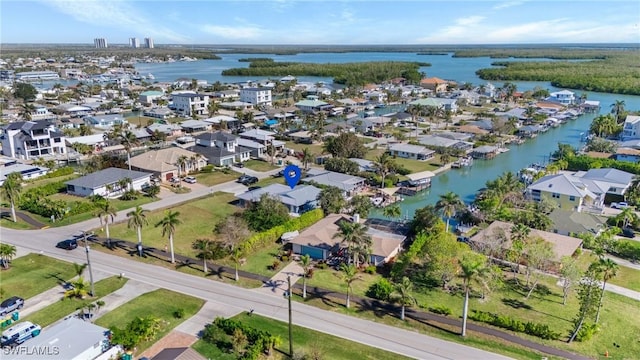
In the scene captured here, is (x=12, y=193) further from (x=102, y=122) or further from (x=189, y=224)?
(x=102, y=122)

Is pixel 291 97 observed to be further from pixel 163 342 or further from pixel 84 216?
pixel 163 342

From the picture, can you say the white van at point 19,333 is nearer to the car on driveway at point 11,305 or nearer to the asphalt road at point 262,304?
the car on driveway at point 11,305

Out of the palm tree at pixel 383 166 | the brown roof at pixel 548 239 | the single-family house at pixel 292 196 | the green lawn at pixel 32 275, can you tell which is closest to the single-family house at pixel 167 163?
the single-family house at pixel 292 196

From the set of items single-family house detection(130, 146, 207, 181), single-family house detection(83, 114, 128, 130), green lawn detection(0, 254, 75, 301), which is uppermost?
single-family house detection(83, 114, 128, 130)

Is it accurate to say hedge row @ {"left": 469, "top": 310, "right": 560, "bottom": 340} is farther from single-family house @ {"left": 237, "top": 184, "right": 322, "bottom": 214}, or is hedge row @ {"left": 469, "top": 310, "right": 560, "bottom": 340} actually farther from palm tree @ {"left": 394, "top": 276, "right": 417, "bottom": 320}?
single-family house @ {"left": 237, "top": 184, "right": 322, "bottom": 214}

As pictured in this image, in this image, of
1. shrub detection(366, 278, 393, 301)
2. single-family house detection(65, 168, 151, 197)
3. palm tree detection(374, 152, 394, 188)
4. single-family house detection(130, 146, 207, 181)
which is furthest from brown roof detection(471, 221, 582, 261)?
single-family house detection(65, 168, 151, 197)

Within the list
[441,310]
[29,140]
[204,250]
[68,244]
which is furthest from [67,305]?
[29,140]

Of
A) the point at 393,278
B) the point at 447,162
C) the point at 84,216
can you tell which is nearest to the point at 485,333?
the point at 393,278
